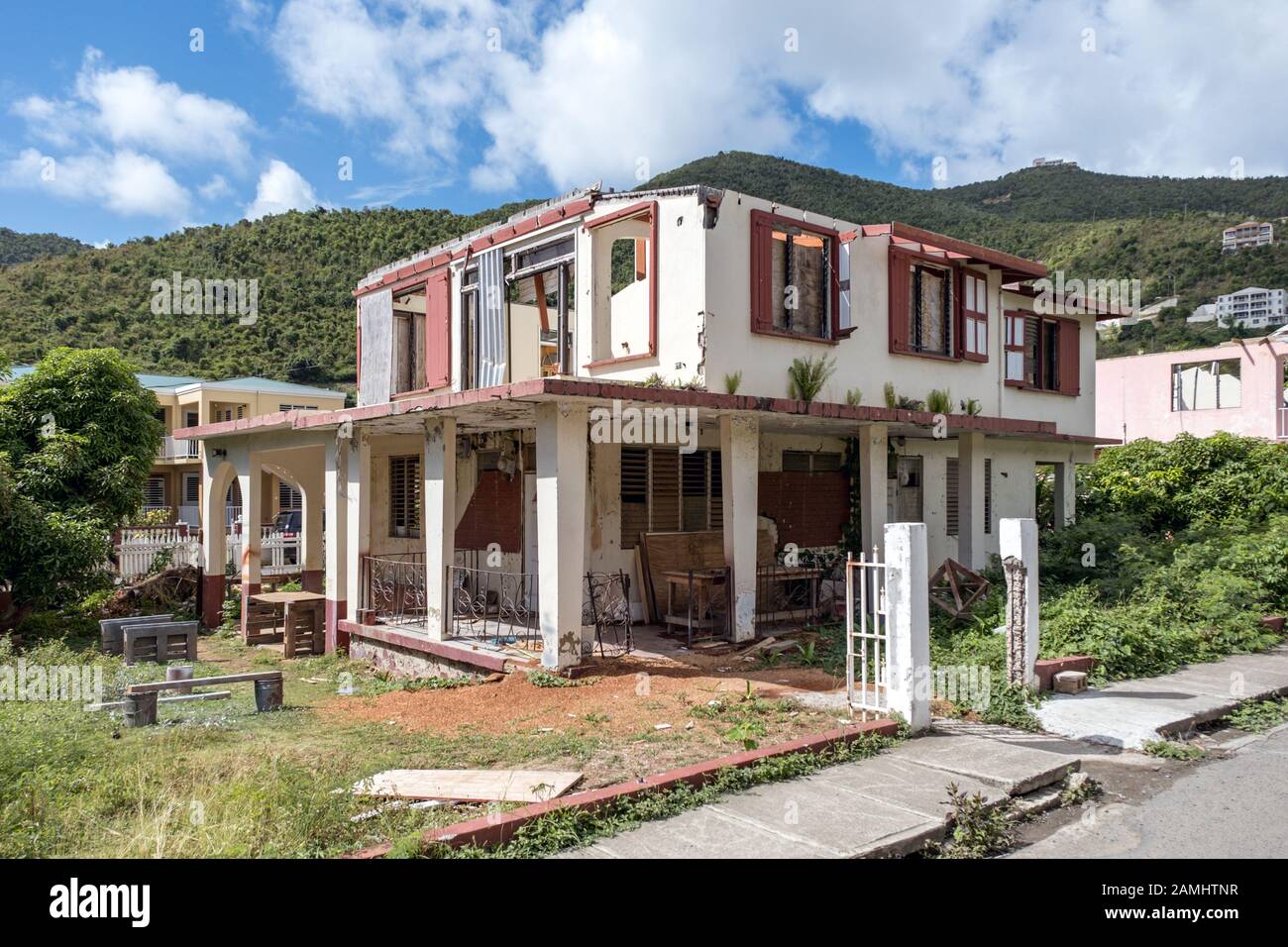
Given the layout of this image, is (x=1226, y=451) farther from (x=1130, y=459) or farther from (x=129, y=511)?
(x=129, y=511)

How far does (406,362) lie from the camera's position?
1591cm

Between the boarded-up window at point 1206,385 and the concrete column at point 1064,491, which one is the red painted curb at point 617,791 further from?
the boarded-up window at point 1206,385

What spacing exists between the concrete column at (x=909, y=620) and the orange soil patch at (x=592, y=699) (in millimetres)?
1548

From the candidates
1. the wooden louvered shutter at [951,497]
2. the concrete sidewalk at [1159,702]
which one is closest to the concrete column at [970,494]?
the wooden louvered shutter at [951,497]

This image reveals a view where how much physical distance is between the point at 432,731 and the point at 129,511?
39.3 feet

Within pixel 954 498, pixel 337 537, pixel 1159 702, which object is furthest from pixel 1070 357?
pixel 337 537

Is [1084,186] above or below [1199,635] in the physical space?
above

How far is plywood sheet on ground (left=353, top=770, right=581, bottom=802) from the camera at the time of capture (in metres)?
5.73

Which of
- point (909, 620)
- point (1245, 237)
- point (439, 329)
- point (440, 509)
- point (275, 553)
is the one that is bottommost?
point (275, 553)

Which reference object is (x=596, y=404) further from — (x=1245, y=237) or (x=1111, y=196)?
(x=1111, y=196)

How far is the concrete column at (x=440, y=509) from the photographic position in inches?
444

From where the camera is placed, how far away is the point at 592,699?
881 cm

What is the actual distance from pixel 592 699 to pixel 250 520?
9770mm
